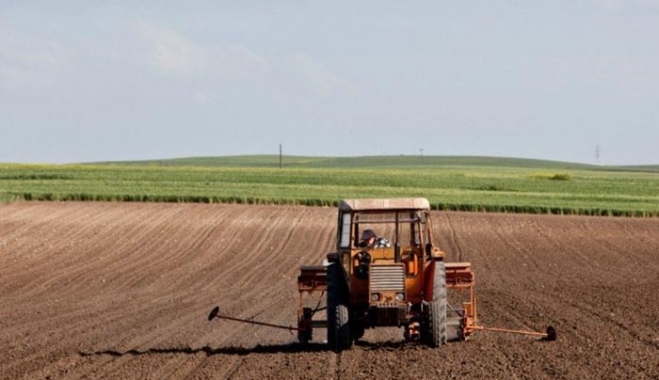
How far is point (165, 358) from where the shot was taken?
17.4 m

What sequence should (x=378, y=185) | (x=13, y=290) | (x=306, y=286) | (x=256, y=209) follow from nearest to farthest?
1. (x=306, y=286)
2. (x=13, y=290)
3. (x=256, y=209)
4. (x=378, y=185)

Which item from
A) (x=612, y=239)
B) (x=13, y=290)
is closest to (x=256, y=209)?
(x=612, y=239)

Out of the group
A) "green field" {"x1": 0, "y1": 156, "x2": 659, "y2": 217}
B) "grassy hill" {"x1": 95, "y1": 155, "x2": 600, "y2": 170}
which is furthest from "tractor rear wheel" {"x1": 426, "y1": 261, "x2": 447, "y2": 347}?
"grassy hill" {"x1": 95, "y1": 155, "x2": 600, "y2": 170}

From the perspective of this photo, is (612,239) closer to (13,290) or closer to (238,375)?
(13,290)

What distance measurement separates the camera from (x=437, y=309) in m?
18.0

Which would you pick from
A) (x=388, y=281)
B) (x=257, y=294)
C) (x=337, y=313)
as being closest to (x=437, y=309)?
(x=388, y=281)

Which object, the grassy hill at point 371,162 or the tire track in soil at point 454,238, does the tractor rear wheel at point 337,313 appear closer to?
the tire track in soil at point 454,238

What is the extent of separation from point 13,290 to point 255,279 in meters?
6.07

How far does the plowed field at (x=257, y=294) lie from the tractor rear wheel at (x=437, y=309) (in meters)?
0.27

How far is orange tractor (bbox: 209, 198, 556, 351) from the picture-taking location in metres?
18.1

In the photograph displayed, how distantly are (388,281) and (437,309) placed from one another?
2.43ft

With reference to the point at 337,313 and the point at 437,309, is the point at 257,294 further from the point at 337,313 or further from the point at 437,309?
the point at 437,309

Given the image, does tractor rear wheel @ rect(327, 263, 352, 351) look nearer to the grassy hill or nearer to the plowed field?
the plowed field

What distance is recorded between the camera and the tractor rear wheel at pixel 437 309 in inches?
708
